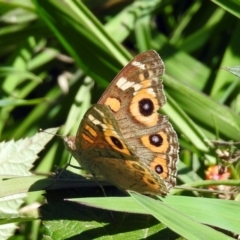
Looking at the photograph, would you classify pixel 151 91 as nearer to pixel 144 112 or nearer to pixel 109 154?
pixel 144 112

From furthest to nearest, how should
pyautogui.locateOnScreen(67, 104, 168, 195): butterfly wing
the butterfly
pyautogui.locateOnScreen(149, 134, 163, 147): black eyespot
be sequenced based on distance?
1. pyautogui.locateOnScreen(149, 134, 163, 147): black eyespot
2. the butterfly
3. pyautogui.locateOnScreen(67, 104, 168, 195): butterfly wing

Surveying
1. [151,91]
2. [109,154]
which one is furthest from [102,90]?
[109,154]

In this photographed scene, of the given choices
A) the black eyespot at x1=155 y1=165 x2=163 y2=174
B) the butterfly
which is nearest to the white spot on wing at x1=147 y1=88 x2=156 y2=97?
the butterfly

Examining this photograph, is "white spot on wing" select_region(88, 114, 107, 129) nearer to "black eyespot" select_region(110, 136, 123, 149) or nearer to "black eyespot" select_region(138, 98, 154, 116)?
"black eyespot" select_region(110, 136, 123, 149)

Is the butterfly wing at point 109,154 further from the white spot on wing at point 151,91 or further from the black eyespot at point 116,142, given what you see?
the white spot on wing at point 151,91

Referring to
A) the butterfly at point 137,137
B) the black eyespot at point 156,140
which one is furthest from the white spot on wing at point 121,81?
the black eyespot at point 156,140

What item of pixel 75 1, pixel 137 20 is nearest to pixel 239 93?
pixel 137 20
